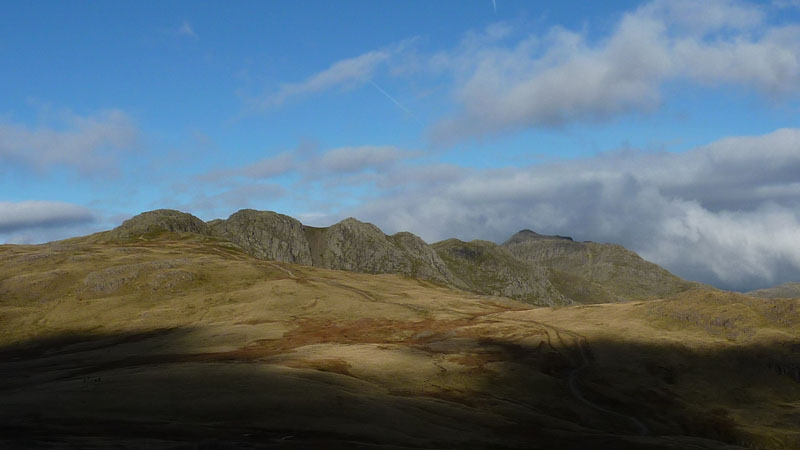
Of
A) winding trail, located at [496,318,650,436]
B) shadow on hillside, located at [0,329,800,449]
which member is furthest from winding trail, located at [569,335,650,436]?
shadow on hillside, located at [0,329,800,449]

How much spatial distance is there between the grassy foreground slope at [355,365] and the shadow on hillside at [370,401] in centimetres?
26

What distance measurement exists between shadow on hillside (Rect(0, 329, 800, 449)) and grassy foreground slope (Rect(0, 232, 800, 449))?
26 centimetres

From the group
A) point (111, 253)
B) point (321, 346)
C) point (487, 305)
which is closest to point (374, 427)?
point (321, 346)

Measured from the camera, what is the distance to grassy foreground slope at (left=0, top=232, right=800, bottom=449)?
33156 millimetres

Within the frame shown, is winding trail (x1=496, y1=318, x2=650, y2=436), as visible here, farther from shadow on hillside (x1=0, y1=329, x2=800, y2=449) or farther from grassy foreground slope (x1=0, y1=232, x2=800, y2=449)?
shadow on hillside (x1=0, y1=329, x2=800, y2=449)

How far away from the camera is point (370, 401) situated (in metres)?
41.3

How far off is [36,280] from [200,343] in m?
66.4

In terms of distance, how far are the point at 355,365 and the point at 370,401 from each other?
21.0 m

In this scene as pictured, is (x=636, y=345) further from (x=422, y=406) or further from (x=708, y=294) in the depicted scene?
(x=422, y=406)

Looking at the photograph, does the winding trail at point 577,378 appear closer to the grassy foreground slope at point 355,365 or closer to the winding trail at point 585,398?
the winding trail at point 585,398

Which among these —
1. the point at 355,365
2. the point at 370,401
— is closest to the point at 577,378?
the point at 355,365

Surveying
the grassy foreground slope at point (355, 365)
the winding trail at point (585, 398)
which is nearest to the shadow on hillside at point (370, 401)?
the grassy foreground slope at point (355, 365)

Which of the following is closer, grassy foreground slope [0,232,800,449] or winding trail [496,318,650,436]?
grassy foreground slope [0,232,800,449]

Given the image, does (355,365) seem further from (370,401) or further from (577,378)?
(577,378)
